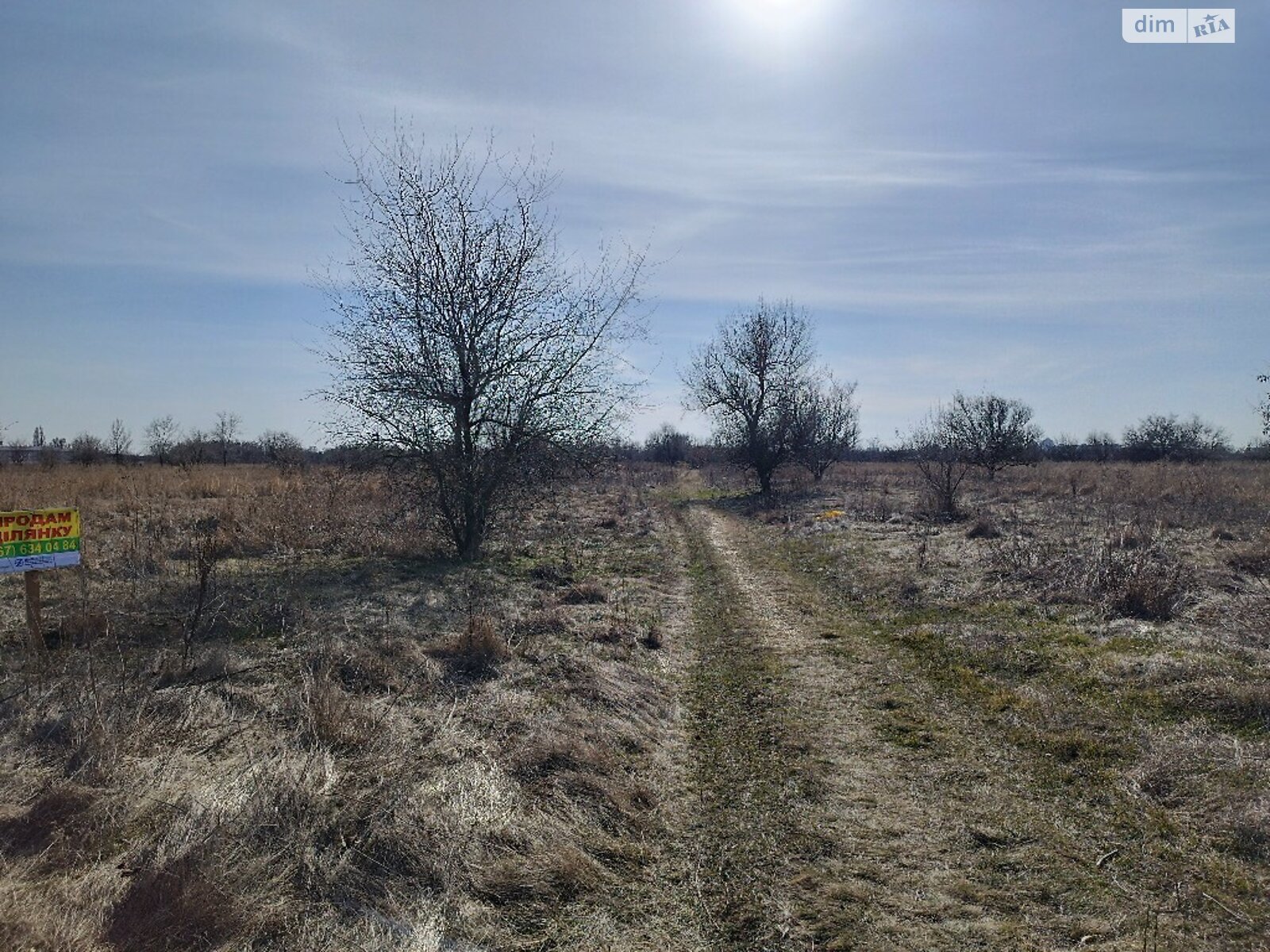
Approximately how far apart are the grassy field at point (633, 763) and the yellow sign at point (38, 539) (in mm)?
781

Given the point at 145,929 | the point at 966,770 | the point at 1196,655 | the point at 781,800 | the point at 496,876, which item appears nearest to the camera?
the point at 145,929

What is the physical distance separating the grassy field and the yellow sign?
78 cm

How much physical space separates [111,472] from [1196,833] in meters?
29.1

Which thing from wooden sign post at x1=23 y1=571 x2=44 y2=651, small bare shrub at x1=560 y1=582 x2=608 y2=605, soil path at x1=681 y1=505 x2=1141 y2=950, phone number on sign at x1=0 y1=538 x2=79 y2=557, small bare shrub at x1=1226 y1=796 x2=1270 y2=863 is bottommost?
soil path at x1=681 y1=505 x2=1141 y2=950

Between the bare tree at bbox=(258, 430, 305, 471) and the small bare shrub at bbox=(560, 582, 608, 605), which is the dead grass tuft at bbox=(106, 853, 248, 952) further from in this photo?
the bare tree at bbox=(258, 430, 305, 471)

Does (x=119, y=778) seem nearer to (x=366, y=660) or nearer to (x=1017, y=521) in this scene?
(x=366, y=660)

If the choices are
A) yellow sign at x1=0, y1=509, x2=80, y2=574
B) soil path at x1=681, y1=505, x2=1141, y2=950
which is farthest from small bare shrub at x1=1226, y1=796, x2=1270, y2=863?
yellow sign at x1=0, y1=509, x2=80, y2=574

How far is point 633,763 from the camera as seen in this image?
19.4 ft

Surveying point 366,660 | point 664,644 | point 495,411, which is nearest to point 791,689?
point 664,644

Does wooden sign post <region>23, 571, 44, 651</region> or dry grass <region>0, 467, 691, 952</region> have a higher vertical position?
wooden sign post <region>23, 571, 44, 651</region>

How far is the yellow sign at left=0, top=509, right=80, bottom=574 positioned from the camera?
706 cm

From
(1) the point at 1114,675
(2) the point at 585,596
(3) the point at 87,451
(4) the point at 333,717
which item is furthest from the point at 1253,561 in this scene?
(3) the point at 87,451

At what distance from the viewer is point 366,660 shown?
7168 millimetres

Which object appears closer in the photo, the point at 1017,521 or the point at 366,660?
the point at 366,660
